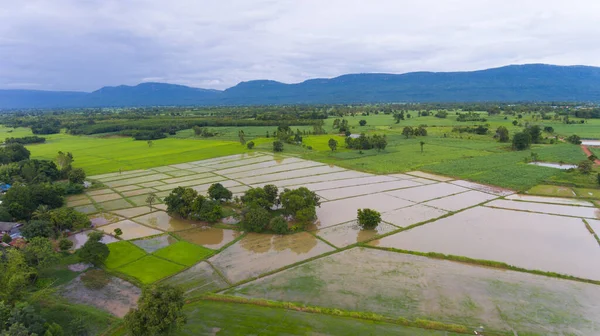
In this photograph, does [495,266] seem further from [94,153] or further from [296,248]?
[94,153]

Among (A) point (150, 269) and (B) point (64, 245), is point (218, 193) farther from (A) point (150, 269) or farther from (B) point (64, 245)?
(B) point (64, 245)

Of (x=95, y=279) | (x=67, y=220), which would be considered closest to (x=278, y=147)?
(x=67, y=220)

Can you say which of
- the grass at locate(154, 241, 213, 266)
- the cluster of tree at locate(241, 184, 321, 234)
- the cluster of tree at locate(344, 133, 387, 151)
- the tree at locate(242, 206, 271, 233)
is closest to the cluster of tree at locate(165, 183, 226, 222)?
the cluster of tree at locate(241, 184, 321, 234)

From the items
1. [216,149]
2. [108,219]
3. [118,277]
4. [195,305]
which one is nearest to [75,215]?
[108,219]

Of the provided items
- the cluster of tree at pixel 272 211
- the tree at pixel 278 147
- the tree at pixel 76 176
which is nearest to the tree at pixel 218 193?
the cluster of tree at pixel 272 211

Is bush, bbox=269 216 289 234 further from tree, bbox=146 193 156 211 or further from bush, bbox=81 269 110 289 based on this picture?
tree, bbox=146 193 156 211

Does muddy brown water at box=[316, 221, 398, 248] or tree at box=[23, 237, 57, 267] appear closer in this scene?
tree at box=[23, 237, 57, 267]

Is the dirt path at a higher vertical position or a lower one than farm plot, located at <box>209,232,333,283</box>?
higher
